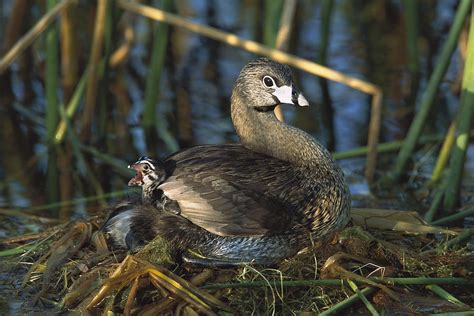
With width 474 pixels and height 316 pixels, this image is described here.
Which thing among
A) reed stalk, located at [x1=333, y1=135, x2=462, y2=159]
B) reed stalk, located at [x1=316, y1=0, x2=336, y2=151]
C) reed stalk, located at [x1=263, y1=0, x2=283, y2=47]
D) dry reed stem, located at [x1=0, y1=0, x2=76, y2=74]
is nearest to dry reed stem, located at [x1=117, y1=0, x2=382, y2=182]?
reed stalk, located at [x1=333, y1=135, x2=462, y2=159]

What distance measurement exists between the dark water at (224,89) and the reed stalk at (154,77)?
0.11 metres

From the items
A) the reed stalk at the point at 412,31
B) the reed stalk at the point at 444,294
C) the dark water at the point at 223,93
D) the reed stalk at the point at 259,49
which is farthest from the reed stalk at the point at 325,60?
the reed stalk at the point at 444,294

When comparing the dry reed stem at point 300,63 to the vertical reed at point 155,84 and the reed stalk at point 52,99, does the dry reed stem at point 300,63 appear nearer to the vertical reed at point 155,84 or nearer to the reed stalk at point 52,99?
the vertical reed at point 155,84

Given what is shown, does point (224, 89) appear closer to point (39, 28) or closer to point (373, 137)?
point (39, 28)

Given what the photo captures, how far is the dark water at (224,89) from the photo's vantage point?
28.0 ft

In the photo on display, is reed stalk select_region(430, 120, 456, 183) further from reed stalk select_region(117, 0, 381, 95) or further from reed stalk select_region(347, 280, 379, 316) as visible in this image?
reed stalk select_region(347, 280, 379, 316)

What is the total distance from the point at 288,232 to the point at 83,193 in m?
2.68

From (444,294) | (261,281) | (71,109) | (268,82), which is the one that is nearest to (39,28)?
(71,109)

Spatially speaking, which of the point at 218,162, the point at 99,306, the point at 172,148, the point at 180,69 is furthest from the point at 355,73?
the point at 99,306

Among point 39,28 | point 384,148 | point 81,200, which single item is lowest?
point 81,200

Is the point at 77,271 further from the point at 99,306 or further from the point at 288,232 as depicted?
the point at 288,232

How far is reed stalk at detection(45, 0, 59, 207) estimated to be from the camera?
8.25m

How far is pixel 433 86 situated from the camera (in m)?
7.40

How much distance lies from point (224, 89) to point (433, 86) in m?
3.41
